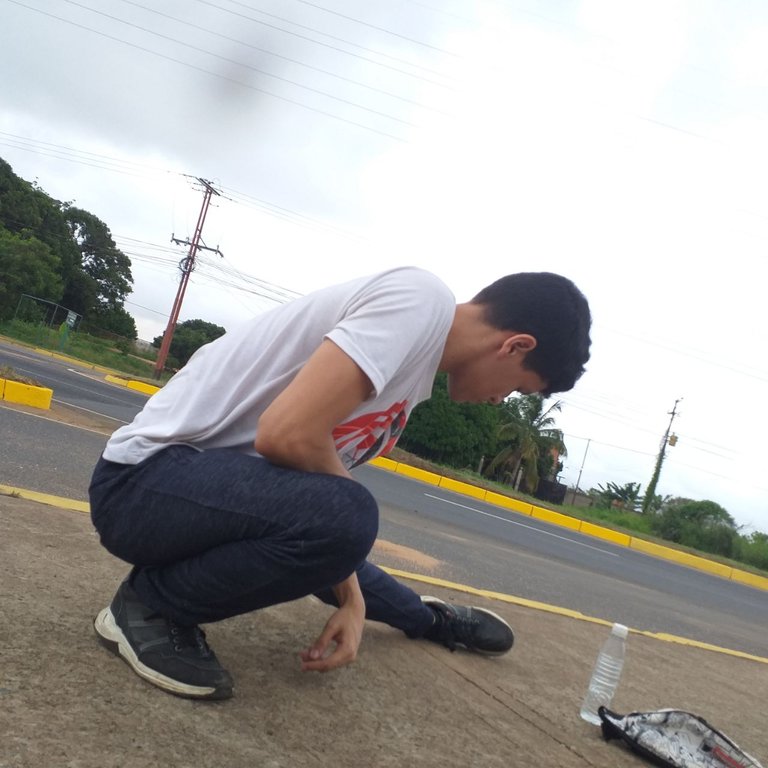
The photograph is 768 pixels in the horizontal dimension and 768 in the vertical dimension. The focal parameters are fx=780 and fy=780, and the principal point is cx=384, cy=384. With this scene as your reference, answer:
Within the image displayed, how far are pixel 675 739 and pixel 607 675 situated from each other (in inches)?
13.8

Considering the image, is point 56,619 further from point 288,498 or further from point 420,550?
point 420,550

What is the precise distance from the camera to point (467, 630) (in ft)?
8.66

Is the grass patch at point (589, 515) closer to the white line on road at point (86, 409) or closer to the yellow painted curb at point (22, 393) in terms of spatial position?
the white line on road at point (86, 409)

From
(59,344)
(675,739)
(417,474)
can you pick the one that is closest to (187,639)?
(675,739)

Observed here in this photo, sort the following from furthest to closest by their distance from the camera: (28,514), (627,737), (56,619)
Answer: (28,514) → (627,737) → (56,619)

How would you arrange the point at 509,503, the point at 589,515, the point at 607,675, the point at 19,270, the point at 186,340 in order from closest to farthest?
the point at 607,675 → the point at 509,503 → the point at 589,515 → the point at 19,270 → the point at 186,340

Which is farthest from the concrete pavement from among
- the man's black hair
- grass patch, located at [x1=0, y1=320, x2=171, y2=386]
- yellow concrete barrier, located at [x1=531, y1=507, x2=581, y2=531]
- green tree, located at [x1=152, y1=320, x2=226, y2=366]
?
green tree, located at [x1=152, y1=320, x2=226, y2=366]

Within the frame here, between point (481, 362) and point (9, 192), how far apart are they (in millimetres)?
51876

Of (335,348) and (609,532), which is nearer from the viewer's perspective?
(335,348)

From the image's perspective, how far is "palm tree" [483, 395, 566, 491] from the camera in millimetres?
42812

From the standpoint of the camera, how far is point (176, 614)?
177 centimetres

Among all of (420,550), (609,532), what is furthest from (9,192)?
(420,550)

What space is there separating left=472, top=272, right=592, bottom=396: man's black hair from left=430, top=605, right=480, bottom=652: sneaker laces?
3.68 ft

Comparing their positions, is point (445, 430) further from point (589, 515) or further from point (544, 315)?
point (544, 315)
